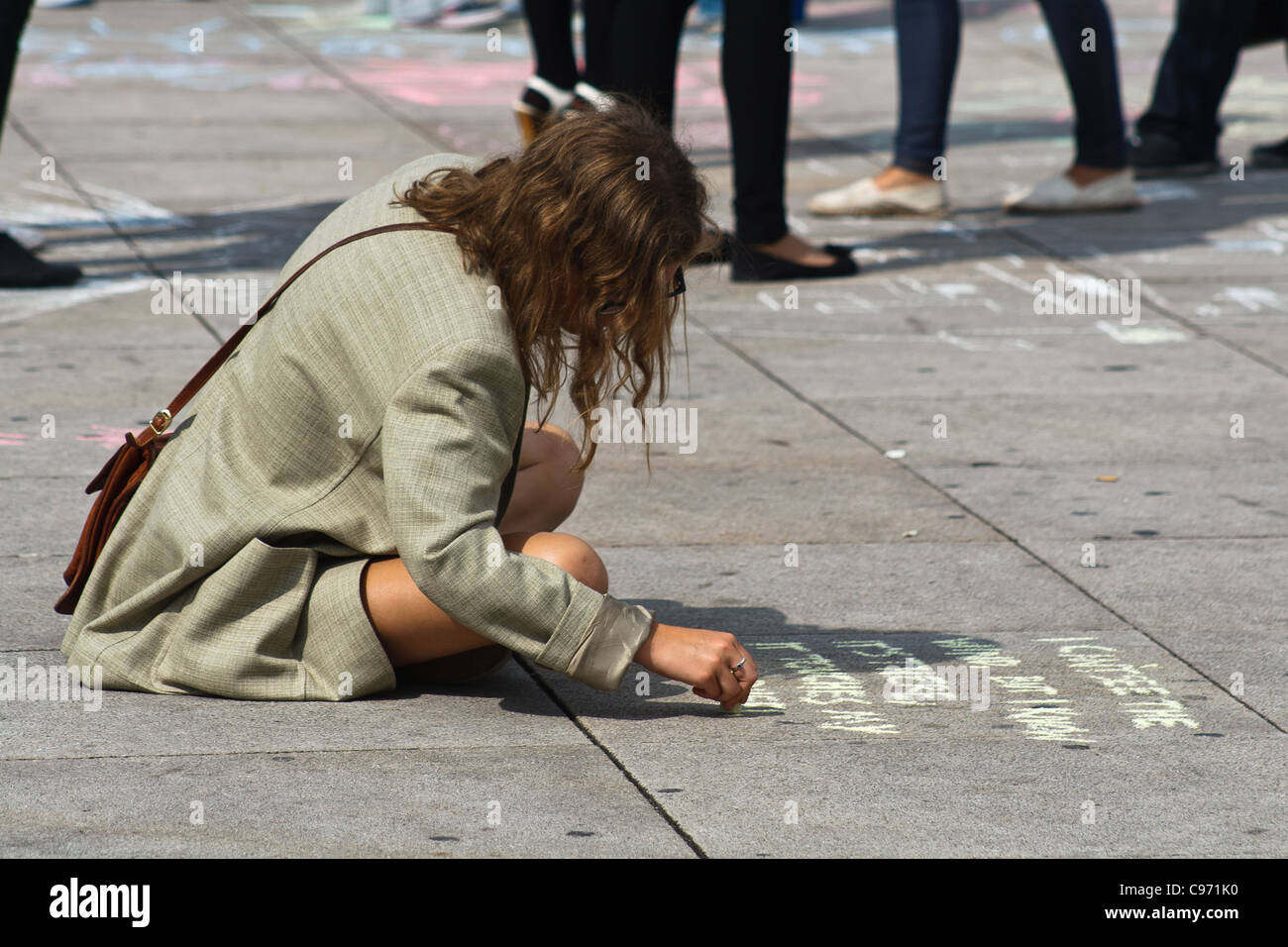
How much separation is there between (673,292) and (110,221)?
4620 mm

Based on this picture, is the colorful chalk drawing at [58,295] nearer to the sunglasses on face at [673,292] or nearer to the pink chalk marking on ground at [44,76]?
the sunglasses on face at [673,292]

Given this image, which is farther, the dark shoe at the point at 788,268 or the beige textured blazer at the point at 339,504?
the dark shoe at the point at 788,268

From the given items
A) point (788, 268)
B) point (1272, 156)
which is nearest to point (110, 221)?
point (788, 268)

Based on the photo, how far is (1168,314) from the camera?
6.16 meters

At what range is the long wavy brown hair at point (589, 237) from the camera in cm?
278

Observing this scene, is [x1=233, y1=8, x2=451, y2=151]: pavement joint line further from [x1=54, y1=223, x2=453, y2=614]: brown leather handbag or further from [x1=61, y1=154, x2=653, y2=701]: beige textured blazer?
[x1=61, y1=154, x2=653, y2=701]: beige textured blazer

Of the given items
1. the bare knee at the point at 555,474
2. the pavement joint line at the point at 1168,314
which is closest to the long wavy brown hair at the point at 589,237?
the bare knee at the point at 555,474

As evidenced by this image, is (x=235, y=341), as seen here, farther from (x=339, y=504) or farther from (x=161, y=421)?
(x=339, y=504)

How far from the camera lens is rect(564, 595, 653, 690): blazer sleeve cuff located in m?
2.93

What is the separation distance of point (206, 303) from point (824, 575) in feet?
9.13

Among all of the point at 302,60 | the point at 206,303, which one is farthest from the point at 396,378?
the point at 302,60

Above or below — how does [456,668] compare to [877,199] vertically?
above

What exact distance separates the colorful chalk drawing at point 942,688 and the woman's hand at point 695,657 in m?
0.21
